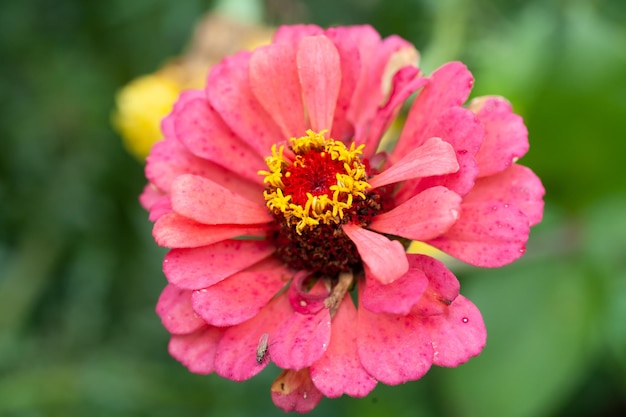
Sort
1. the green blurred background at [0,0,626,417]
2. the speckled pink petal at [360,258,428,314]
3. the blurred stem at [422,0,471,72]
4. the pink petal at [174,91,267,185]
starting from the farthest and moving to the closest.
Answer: the blurred stem at [422,0,471,72] < the green blurred background at [0,0,626,417] < the pink petal at [174,91,267,185] < the speckled pink petal at [360,258,428,314]

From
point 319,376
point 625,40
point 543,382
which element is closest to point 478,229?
point 319,376

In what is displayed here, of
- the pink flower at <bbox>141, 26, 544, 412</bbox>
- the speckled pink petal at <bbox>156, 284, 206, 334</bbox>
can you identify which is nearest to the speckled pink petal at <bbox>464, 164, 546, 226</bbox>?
the pink flower at <bbox>141, 26, 544, 412</bbox>

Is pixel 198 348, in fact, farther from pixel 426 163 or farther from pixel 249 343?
pixel 426 163

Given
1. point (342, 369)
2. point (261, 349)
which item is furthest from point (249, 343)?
point (342, 369)

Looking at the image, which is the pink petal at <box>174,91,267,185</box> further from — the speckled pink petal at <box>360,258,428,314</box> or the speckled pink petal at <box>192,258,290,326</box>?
the speckled pink petal at <box>360,258,428,314</box>

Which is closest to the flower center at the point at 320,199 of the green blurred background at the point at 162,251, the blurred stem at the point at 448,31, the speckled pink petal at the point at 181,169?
the speckled pink petal at the point at 181,169

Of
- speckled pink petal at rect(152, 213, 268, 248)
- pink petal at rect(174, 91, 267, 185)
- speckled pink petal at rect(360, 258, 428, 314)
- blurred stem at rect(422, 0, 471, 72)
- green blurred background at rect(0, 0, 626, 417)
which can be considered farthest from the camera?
blurred stem at rect(422, 0, 471, 72)
